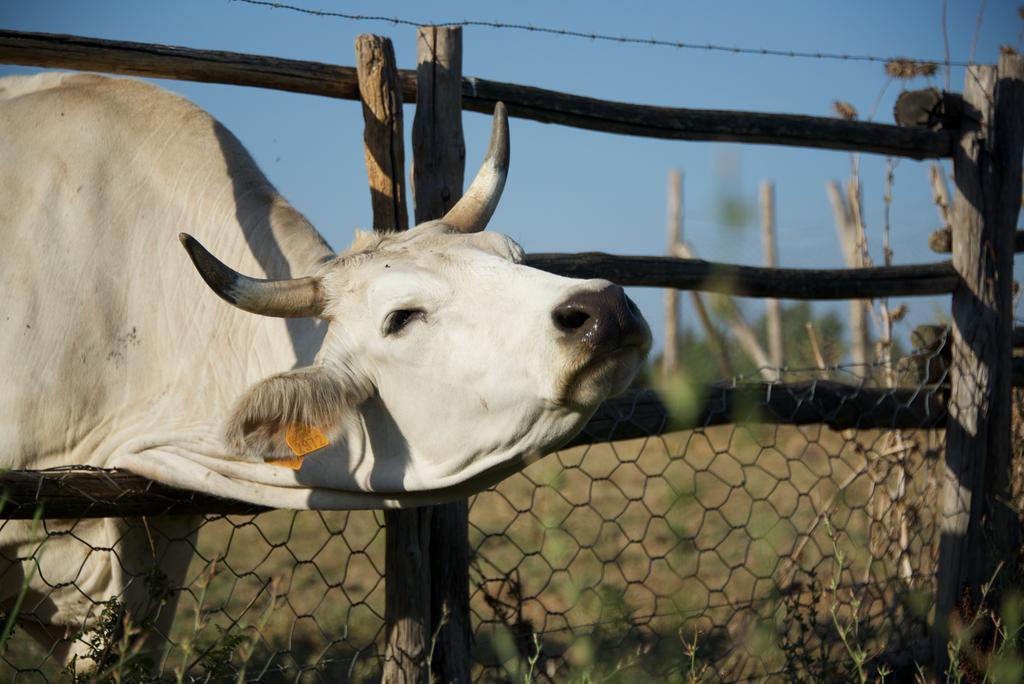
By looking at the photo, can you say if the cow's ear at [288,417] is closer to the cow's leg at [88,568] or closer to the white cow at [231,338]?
the white cow at [231,338]

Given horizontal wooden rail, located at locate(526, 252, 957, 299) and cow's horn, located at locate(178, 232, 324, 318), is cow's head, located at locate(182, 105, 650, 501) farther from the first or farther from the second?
horizontal wooden rail, located at locate(526, 252, 957, 299)

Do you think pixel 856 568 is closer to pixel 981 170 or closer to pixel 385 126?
pixel 981 170

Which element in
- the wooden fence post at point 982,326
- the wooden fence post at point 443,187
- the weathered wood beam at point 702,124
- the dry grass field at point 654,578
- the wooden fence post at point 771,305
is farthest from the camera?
the wooden fence post at point 982,326

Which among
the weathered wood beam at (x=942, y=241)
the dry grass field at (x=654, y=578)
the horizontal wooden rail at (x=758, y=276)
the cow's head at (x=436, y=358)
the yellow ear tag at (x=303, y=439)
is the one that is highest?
the weathered wood beam at (x=942, y=241)

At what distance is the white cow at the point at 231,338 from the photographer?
90.8 inches

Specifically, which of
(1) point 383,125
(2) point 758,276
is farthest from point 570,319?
(2) point 758,276

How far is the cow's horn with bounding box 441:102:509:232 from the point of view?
284 centimetres

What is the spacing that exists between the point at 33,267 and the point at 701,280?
7.28 feet

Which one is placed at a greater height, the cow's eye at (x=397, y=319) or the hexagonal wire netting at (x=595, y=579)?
the cow's eye at (x=397, y=319)

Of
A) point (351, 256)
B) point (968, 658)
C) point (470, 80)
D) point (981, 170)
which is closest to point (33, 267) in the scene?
point (351, 256)

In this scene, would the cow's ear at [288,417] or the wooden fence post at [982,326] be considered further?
the wooden fence post at [982,326]

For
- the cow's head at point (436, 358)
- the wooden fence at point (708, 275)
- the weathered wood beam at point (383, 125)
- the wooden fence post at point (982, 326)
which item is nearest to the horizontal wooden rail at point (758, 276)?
the wooden fence at point (708, 275)

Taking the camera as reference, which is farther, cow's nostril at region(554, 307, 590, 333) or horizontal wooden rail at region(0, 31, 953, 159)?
horizontal wooden rail at region(0, 31, 953, 159)

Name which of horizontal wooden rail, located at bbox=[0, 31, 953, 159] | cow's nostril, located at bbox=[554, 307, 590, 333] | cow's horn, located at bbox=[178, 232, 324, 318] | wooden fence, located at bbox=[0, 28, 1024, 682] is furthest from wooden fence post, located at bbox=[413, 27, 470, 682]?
cow's nostril, located at bbox=[554, 307, 590, 333]
